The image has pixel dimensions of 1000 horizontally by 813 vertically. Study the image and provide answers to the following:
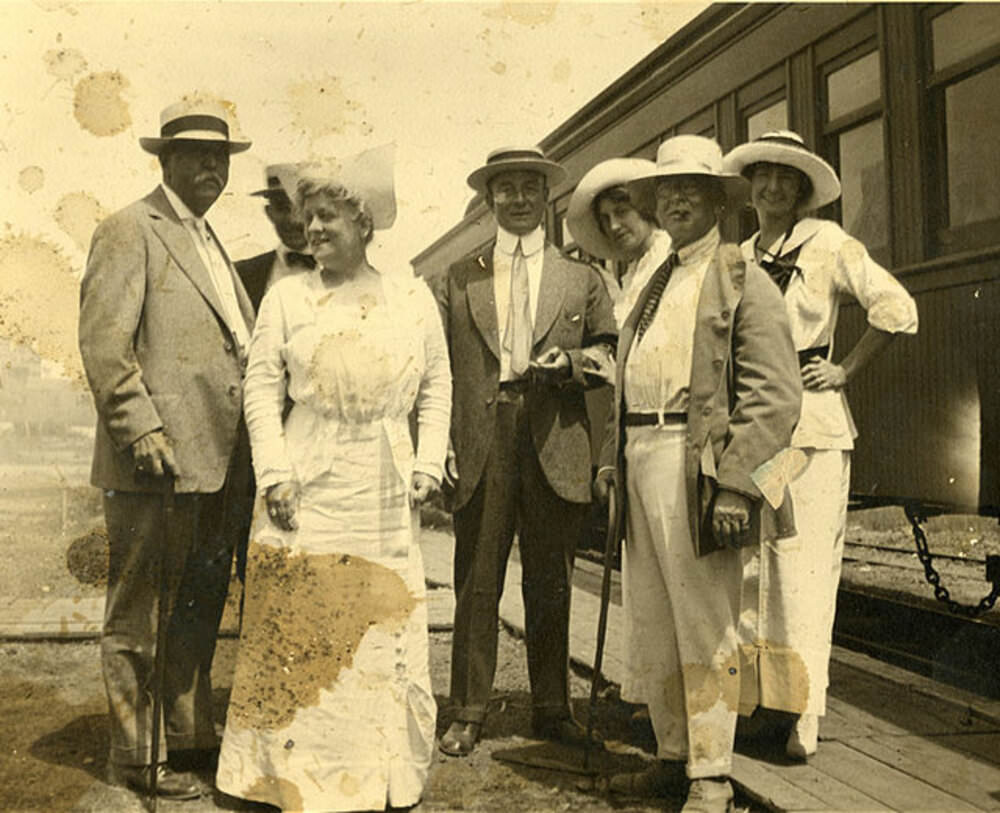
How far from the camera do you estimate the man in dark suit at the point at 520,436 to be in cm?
362

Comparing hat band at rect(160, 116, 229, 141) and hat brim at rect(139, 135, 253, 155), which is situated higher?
hat band at rect(160, 116, 229, 141)

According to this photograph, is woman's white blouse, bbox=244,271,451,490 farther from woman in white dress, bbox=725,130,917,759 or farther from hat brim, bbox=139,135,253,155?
woman in white dress, bbox=725,130,917,759

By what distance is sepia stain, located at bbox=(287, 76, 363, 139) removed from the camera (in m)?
3.90

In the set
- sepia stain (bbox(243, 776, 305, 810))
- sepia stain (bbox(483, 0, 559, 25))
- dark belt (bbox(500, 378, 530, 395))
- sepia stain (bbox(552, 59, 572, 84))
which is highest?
sepia stain (bbox(483, 0, 559, 25))

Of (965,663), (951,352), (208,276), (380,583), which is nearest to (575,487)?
(380,583)

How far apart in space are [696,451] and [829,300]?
38.6 inches

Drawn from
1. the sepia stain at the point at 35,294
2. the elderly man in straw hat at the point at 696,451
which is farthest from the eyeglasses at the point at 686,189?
the sepia stain at the point at 35,294

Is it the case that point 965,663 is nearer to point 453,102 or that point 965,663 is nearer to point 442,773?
point 442,773

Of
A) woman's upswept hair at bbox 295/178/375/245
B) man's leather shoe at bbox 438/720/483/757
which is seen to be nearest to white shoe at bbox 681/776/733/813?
Answer: man's leather shoe at bbox 438/720/483/757

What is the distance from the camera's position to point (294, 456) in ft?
9.90

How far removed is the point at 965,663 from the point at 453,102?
11.5 ft

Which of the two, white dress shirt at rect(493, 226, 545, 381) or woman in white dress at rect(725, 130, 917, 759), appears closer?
woman in white dress at rect(725, 130, 917, 759)

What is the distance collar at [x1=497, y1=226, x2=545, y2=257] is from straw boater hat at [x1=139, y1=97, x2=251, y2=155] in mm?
1025

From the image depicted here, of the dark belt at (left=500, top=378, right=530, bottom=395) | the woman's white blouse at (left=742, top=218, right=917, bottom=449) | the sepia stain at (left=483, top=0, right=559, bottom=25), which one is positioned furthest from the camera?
the sepia stain at (left=483, top=0, right=559, bottom=25)
